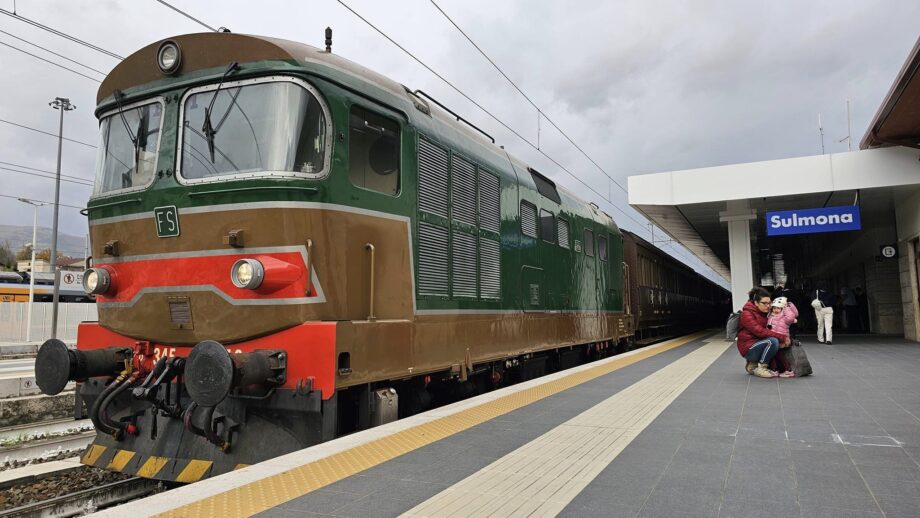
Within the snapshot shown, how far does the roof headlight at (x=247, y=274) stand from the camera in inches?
173

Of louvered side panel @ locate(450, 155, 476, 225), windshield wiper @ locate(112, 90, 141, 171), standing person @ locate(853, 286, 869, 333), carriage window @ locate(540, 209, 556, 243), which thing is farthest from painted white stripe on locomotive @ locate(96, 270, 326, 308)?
standing person @ locate(853, 286, 869, 333)

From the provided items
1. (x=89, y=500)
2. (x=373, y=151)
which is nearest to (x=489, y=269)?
(x=373, y=151)

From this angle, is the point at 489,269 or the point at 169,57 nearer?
the point at 169,57

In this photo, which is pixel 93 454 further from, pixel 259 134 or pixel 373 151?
pixel 373 151

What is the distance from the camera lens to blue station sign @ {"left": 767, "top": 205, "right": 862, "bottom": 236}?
16.2m

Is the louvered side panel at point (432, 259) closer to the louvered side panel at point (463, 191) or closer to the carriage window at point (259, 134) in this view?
the louvered side panel at point (463, 191)

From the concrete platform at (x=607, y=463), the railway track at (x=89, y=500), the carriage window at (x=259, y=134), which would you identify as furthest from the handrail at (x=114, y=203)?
the concrete platform at (x=607, y=463)

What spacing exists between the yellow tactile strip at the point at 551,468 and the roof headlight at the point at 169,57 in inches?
168

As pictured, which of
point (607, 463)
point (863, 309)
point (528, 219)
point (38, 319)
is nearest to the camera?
point (607, 463)

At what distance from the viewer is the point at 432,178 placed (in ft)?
20.4

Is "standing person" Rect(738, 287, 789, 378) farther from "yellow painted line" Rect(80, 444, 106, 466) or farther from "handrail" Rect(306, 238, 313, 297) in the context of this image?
"yellow painted line" Rect(80, 444, 106, 466)

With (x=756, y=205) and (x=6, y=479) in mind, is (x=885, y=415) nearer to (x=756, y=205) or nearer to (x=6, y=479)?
(x=6, y=479)

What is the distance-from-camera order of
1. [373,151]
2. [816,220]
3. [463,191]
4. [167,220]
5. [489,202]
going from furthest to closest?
[816,220] < [489,202] < [463,191] < [373,151] < [167,220]

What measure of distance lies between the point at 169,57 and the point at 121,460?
350 cm
